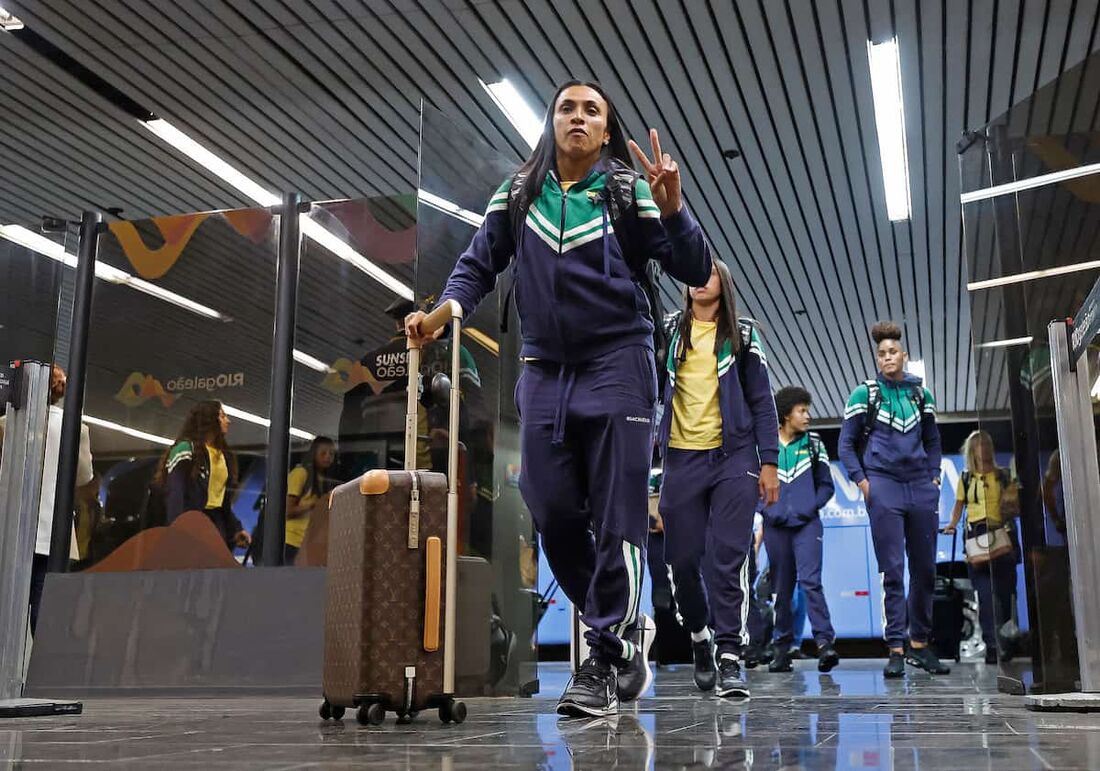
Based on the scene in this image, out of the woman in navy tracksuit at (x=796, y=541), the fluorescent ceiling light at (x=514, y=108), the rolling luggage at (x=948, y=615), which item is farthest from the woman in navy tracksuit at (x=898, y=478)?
the rolling luggage at (x=948, y=615)

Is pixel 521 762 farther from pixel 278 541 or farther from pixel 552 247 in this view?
pixel 278 541

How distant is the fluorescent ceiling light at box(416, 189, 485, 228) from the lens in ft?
A: 13.5

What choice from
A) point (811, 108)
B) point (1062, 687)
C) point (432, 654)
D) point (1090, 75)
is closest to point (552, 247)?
point (432, 654)

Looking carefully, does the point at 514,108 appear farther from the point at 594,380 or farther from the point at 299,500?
the point at 594,380

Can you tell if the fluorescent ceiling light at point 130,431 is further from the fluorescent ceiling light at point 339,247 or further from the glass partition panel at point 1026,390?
the glass partition panel at point 1026,390

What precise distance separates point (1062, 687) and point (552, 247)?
7.15 ft

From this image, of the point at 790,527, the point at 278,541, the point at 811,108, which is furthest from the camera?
the point at 811,108

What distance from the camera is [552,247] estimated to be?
9.14ft

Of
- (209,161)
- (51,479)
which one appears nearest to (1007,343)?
(51,479)

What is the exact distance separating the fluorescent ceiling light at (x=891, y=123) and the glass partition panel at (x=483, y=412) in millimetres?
3365

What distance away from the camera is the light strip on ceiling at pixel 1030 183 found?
11.3ft

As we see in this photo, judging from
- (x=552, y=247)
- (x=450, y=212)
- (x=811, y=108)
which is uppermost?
(x=811, y=108)

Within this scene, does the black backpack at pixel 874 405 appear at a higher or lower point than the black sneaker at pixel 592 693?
higher

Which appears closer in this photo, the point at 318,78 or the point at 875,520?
the point at 875,520
